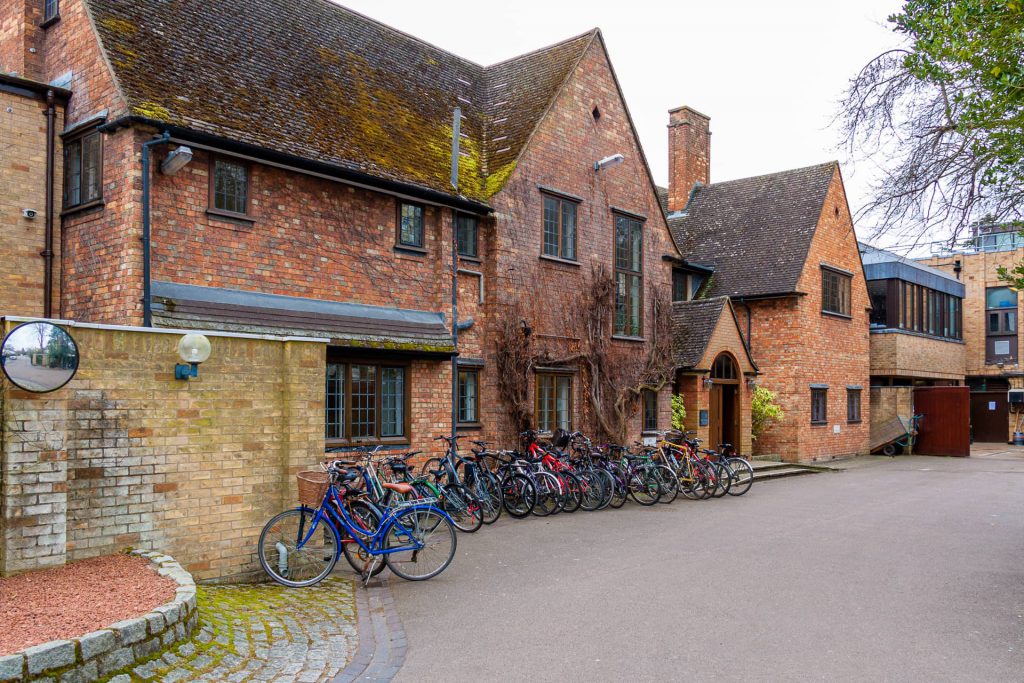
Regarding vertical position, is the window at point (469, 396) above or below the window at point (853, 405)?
above

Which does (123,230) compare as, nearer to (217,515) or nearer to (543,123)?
(217,515)

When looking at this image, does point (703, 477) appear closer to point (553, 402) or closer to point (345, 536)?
point (553, 402)

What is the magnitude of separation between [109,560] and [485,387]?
973 centimetres

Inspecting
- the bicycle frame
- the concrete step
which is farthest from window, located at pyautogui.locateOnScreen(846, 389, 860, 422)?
the bicycle frame

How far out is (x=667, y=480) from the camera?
51.4 ft

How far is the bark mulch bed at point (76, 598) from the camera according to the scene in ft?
17.9

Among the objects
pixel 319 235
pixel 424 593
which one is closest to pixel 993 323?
pixel 319 235

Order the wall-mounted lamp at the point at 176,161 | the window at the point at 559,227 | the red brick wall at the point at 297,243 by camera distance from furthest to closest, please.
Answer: the window at the point at 559,227 < the red brick wall at the point at 297,243 < the wall-mounted lamp at the point at 176,161

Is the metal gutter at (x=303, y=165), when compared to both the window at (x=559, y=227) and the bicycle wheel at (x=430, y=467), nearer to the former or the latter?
the window at (x=559, y=227)

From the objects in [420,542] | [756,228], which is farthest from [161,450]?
[756,228]

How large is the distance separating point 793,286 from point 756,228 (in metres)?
3.68

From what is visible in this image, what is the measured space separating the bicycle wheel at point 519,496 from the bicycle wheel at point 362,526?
4.47 metres

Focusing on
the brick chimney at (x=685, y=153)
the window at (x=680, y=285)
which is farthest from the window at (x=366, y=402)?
the brick chimney at (x=685, y=153)

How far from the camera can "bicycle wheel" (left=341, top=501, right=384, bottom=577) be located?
9.01m
